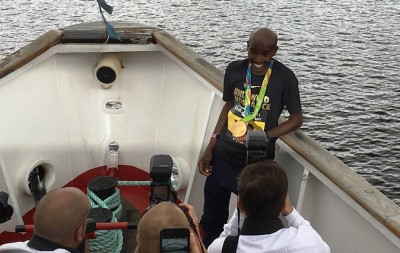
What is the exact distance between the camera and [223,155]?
3391mm

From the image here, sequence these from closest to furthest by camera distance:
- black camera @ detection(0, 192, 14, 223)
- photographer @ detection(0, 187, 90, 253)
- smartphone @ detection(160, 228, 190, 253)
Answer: smartphone @ detection(160, 228, 190, 253)
photographer @ detection(0, 187, 90, 253)
black camera @ detection(0, 192, 14, 223)

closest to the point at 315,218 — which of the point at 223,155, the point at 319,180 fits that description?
the point at 319,180

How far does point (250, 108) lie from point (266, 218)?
3.94 ft

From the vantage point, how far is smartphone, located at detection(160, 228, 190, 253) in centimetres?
180

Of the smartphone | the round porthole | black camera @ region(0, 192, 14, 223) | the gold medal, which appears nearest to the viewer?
the smartphone

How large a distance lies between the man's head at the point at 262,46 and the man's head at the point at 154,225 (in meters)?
1.42

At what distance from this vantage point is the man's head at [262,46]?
3051 mm

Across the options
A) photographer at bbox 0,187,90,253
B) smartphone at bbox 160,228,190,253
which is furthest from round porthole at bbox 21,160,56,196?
smartphone at bbox 160,228,190,253

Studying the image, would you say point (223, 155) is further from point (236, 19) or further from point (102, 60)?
point (236, 19)

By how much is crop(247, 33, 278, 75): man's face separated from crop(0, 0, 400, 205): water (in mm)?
6315

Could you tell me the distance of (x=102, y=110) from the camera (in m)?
4.85

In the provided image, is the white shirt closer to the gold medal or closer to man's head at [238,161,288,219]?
man's head at [238,161,288,219]

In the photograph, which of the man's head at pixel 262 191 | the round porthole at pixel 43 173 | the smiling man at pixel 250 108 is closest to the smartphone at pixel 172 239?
the man's head at pixel 262 191

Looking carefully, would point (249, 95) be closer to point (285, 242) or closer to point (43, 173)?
point (285, 242)
